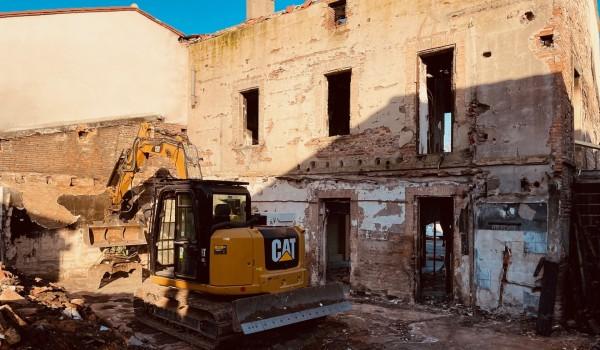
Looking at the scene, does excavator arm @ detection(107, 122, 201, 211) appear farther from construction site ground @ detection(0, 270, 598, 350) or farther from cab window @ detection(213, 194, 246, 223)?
construction site ground @ detection(0, 270, 598, 350)

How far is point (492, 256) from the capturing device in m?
8.47

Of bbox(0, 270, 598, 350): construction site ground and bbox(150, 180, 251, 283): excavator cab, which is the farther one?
bbox(150, 180, 251, 283): excavator cab

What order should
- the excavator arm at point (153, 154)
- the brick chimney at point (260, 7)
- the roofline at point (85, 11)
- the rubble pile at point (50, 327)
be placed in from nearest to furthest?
the rubble pile at point (50, 327)
the excavator arm at point (153, 154)
the roofline at point (85, 11)
the brick chimney at point (260, 7)

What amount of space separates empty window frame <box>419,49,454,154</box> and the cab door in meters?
5.03

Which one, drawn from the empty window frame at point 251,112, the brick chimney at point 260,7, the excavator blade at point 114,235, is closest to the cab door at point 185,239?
the excavator blade at point 114,235

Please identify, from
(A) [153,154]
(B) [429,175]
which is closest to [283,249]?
(B) [429,175]

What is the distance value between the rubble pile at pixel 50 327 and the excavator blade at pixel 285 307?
4.90 feet

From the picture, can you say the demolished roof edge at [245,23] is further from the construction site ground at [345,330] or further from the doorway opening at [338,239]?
the construction site ground at [345,330]

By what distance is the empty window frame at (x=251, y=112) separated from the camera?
42.2 feet

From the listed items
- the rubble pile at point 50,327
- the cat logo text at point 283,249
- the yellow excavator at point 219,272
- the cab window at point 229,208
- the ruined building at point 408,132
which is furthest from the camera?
the ruined building at point 408,132

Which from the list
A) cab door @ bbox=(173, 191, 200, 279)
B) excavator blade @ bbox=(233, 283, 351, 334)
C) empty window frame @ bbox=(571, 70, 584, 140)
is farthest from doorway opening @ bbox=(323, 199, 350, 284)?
cab door @ bbox=(173, 191, 200, 279)

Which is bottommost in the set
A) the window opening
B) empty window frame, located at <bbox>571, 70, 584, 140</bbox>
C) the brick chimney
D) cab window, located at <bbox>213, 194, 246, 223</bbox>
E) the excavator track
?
the excavator track

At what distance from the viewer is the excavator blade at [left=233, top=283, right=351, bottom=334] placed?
6043mm

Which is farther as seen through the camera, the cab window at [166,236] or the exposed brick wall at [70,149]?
the exposed brick wall at [70,149]
